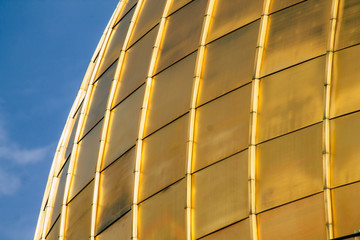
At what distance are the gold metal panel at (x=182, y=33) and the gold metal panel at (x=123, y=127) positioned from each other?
3.66 ft

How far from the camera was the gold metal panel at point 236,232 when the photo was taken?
79.1 ft

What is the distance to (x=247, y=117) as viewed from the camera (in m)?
25.4

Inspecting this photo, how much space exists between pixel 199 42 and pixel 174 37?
4.72 feet

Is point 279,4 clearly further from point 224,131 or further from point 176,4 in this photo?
point 176,4

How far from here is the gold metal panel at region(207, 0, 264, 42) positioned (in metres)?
27.5

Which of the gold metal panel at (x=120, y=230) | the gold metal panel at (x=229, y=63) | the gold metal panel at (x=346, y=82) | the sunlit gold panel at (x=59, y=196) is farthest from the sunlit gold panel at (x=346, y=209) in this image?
the sunlit gold panel at (x=59, y=196)

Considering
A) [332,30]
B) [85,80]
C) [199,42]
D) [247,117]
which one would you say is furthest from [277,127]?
[85,80]

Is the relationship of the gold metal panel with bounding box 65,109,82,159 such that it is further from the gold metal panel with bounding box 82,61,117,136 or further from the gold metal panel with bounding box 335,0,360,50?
the gold metal panel with bounding box 335,0,360,50

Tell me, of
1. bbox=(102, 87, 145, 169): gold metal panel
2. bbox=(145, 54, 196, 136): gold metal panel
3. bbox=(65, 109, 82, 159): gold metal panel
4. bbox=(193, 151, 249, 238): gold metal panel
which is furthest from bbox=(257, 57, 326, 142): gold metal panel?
bbox=(65, 109, 82, 159): gold metal panel

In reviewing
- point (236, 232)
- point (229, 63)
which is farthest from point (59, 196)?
point (236, 232)

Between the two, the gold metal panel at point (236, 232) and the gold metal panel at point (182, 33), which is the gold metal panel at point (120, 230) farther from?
the gold metal panel at point (182, 33)

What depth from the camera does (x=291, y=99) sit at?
2483 centimetres

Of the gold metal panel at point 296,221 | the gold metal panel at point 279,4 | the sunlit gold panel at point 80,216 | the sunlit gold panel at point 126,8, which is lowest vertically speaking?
the gold metal panel at point 296,221

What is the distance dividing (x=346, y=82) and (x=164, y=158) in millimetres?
5152
